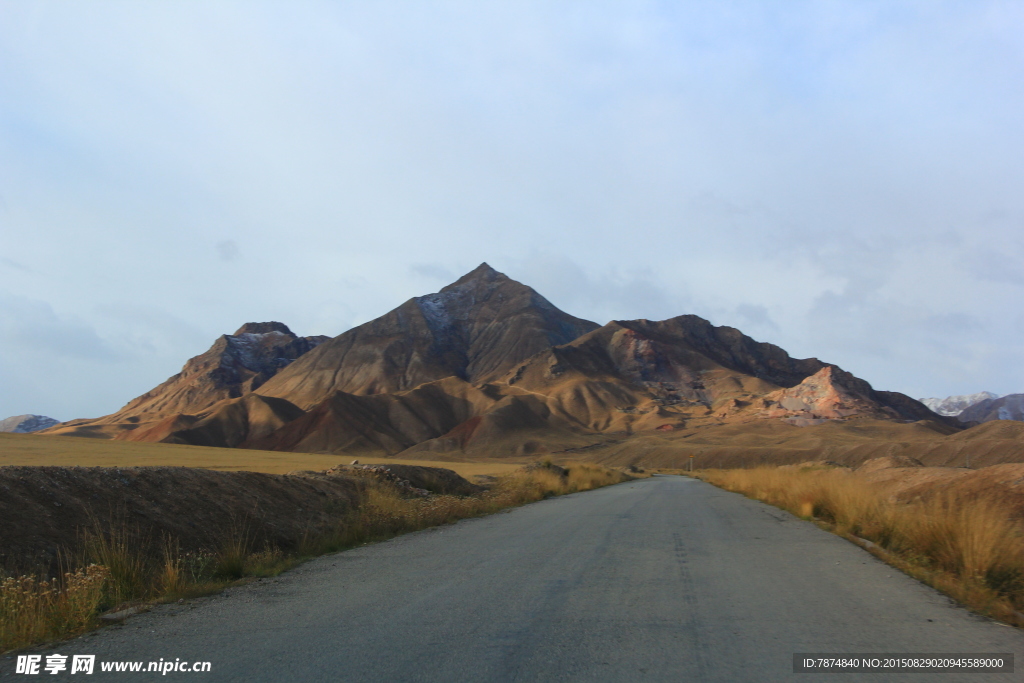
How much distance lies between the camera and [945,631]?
5.78m

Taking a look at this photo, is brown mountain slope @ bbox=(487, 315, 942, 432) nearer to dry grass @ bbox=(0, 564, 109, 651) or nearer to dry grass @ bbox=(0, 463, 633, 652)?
dry grass @ bbox=(0, 463, 633, 652)

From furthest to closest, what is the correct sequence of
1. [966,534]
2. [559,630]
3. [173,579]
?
[966,534], [173,579], [559,630]

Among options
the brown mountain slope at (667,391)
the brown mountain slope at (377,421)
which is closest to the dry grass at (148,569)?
the brown mountain slope at (377,421)

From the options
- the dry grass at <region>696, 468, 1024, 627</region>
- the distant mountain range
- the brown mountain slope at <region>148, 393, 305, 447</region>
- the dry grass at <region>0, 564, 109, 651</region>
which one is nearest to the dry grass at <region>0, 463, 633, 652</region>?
the dry grass at <region>0, 564, 109, 651</region>

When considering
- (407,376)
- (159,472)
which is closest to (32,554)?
(159,472)

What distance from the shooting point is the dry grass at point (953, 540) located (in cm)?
708

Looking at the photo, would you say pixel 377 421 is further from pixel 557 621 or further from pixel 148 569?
pixel 557 621

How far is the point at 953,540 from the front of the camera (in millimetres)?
8656

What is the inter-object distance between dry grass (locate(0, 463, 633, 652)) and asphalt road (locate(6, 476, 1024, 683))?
438 millimetres

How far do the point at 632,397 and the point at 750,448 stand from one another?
2623 inches

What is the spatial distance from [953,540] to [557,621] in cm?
603

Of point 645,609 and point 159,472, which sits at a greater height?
point 159,472

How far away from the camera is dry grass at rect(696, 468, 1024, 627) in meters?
7.08

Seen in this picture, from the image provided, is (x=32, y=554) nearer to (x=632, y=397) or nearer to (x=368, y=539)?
(x=368, y=539)
